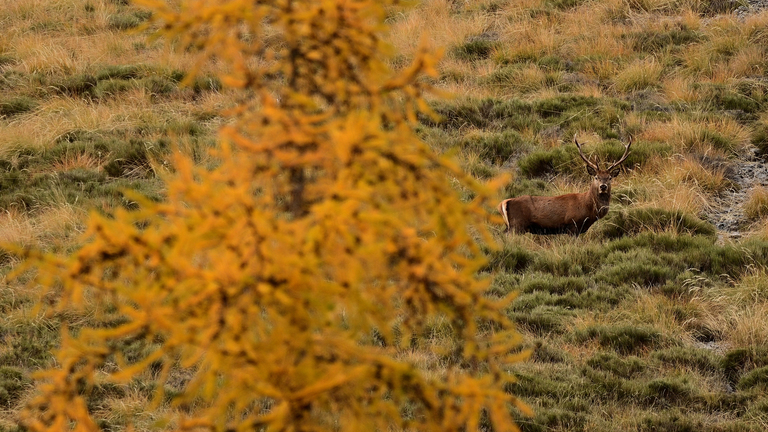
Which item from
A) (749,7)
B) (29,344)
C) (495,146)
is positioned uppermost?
(749,7)

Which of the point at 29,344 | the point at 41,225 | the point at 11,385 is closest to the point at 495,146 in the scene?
the point at 41,225

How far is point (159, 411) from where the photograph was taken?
6.91 meters

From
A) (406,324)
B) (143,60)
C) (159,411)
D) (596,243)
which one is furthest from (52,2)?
(406,324)

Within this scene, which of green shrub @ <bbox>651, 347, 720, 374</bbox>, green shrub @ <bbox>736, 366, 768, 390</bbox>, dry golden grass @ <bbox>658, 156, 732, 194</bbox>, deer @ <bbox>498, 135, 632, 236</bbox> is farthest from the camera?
dry golden grass @ <bbox>658, 156, 732, 194</bbox>

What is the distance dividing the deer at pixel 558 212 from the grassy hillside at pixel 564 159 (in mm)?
204

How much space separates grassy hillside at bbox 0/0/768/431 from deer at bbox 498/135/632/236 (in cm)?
20

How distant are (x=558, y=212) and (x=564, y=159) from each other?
1862mm

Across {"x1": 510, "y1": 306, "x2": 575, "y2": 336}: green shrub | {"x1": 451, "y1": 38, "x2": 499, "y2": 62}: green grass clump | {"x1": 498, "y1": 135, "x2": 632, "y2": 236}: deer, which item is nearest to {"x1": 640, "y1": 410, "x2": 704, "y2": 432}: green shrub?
{"x1": 510, "y1": 306, "x2": 575, "y2": 336}: green shrub

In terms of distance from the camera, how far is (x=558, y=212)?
11.0 metres

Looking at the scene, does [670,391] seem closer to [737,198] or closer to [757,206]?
[757,206]

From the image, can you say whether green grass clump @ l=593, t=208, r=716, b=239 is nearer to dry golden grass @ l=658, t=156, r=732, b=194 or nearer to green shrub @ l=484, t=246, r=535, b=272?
dry golden grass @ l=658, t=156, r=732, b=194

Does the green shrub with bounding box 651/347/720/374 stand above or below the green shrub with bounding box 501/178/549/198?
above

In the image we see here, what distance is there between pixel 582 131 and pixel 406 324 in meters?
10.4

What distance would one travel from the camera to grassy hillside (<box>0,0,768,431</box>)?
25.2 feet
